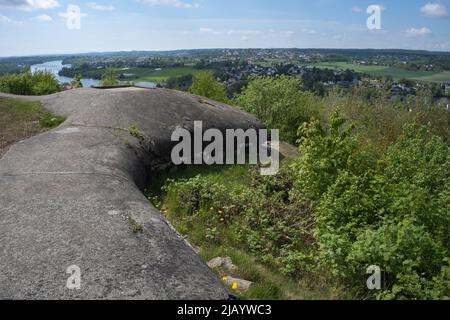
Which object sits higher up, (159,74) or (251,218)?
(159,74)

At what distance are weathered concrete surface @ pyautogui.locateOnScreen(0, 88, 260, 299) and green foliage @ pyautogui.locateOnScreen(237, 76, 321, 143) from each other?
30.7ft

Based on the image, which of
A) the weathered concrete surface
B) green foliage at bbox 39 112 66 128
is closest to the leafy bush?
the weathered concrete surface

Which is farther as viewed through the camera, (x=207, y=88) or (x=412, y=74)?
(x=412, y=74)

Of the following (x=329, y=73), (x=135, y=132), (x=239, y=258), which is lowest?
(x=239, y=258)

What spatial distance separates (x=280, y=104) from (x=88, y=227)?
44.3 feet

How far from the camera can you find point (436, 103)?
703 inches

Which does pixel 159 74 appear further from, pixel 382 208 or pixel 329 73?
pixel 382 208

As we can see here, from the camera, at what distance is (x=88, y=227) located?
455 cm

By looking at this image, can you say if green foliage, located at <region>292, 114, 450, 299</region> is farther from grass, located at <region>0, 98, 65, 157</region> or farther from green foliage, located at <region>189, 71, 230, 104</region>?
green foliage, located at <region>189, 71, 230, 104</region>

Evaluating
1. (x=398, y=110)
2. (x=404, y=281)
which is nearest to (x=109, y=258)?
(x=404, y=281)

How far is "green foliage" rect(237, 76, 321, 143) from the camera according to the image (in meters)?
17.3

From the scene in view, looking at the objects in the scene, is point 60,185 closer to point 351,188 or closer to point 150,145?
point 150,145

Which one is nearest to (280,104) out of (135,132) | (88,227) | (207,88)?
(207,88)
